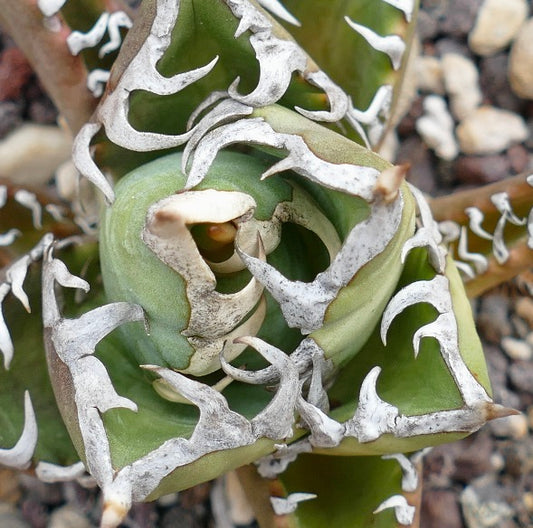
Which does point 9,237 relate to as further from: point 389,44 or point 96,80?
point 389,44

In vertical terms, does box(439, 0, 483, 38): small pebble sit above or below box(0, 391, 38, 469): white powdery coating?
below

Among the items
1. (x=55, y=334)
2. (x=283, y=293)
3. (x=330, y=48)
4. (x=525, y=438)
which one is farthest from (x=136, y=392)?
(x=525, y=438)

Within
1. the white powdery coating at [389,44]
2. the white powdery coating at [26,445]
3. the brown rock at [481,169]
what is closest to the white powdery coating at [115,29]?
the white powdery coating at [389,44]

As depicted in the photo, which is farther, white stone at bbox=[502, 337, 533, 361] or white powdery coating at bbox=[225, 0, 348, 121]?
white stone at bbox=[502, 337, 533, 361]

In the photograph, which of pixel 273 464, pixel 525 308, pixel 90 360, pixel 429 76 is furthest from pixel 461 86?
pixel 90 360

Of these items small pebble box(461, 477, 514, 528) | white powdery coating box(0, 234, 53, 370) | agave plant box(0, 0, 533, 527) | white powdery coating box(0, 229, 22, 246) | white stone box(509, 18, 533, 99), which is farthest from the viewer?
white stone box(509, 18, 533, 99)

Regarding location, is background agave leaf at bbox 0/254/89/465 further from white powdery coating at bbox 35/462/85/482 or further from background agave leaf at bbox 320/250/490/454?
background agave leaf at bbox 320/250/490/454

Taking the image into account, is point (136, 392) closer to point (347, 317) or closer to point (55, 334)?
point (55, 334)

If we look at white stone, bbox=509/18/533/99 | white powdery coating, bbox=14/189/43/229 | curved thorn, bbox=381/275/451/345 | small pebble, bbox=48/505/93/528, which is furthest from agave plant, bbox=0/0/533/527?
white stone, bbox=509/18/533/99
